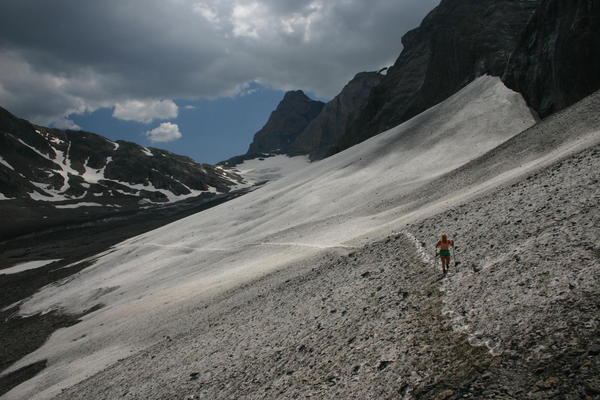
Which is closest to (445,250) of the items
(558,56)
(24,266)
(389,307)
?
(389,307)

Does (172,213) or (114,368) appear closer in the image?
(114,368)

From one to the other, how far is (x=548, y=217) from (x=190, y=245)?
48.7 m

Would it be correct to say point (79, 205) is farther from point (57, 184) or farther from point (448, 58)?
point (448, 58)

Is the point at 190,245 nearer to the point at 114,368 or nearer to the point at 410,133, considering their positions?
the point at 114,368

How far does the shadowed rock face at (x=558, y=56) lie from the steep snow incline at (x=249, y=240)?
317 cm

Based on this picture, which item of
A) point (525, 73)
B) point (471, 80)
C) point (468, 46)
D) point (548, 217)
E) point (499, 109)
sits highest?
point (468, 46)

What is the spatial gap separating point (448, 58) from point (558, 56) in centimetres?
4897

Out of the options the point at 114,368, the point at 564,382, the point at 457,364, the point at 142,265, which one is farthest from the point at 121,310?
the point at 564,382

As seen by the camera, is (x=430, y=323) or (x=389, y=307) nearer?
(x=430, y=323)

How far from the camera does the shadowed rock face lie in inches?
1583

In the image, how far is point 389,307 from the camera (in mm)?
12930

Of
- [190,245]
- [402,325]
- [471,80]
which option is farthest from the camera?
[471,80]

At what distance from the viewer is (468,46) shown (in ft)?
275

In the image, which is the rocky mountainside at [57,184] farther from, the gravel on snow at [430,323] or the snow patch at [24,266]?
the gravel on snow at [430,323]
